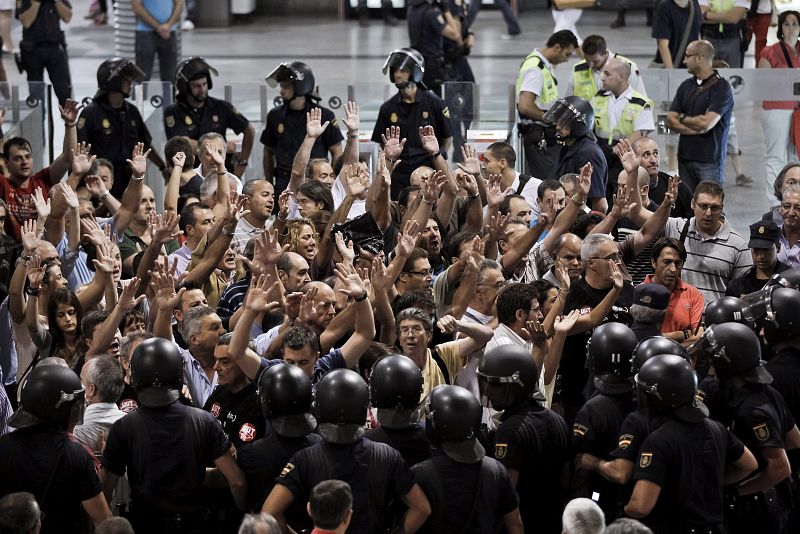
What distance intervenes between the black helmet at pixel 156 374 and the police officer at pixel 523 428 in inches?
55.3

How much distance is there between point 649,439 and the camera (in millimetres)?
5930

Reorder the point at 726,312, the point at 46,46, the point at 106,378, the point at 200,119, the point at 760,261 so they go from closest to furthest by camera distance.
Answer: the point at 106,378 → the point at 726,312 → the point at 760,261 → the point at 200,119 → the point at 46,46

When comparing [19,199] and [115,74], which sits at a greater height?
[115,74]

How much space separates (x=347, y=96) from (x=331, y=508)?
8336mm

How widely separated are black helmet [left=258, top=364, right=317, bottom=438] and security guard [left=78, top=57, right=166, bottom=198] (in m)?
6.35

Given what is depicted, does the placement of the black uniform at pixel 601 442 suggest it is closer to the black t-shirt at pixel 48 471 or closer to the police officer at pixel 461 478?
the police officer at pixel 461 478

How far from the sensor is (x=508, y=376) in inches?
242

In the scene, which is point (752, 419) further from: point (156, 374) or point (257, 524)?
point (156, 374)

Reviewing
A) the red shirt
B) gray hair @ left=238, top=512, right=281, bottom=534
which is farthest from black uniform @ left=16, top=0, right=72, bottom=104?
gray hair @ left=238, top=512, right=281, bottom=534

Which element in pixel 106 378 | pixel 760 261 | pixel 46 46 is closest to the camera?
pixel 106 378

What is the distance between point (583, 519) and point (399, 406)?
1159mm

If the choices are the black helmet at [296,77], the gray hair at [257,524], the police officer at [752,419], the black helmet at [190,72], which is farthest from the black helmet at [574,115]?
the gray hair at [257,524]

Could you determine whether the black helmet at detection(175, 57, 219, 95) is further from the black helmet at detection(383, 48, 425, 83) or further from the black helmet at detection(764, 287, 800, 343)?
the black helmet at detection(764, 287, 800, 343)

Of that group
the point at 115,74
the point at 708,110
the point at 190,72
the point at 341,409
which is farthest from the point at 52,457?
the point at 708,110
